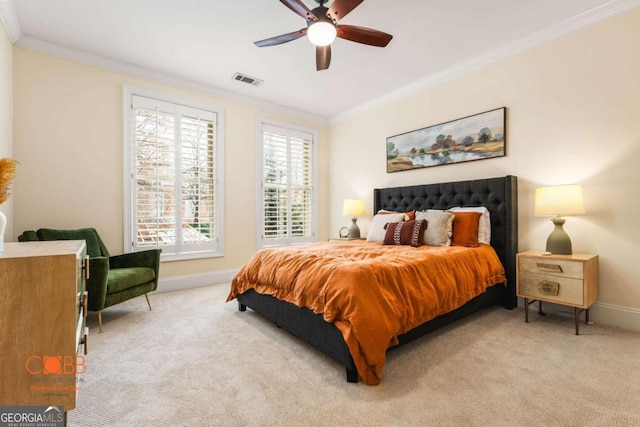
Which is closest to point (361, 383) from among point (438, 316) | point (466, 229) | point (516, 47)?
point (438, 316)

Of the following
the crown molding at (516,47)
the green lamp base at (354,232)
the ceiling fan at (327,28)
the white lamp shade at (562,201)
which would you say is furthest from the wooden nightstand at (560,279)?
the ceiling fan at (327,28)

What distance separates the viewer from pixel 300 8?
212 centimetres

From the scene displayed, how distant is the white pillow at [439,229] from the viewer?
10.2ft

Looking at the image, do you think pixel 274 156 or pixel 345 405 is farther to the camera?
pixel 274 156

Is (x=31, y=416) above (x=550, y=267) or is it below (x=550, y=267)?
below

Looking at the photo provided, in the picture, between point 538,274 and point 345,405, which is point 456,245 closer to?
point 538,274

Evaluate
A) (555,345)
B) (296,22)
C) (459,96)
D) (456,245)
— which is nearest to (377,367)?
(555,345)

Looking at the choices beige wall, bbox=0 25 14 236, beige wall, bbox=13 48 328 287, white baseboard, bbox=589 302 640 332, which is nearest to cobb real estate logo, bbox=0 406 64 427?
beige wall, bbox=0 25 14 236

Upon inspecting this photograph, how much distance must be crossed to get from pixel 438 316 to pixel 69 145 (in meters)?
4.12

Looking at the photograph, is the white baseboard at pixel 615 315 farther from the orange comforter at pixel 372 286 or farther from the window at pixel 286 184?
the window at pixel 286 184

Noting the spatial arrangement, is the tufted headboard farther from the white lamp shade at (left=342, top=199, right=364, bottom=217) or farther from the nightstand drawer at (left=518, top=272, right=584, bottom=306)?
the white lamp shade at (left=342, top=199, right=364, bottom=217)

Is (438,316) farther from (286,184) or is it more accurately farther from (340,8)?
(286,184)

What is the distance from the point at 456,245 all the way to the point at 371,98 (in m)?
2.67

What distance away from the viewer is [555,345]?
7.25 feet
